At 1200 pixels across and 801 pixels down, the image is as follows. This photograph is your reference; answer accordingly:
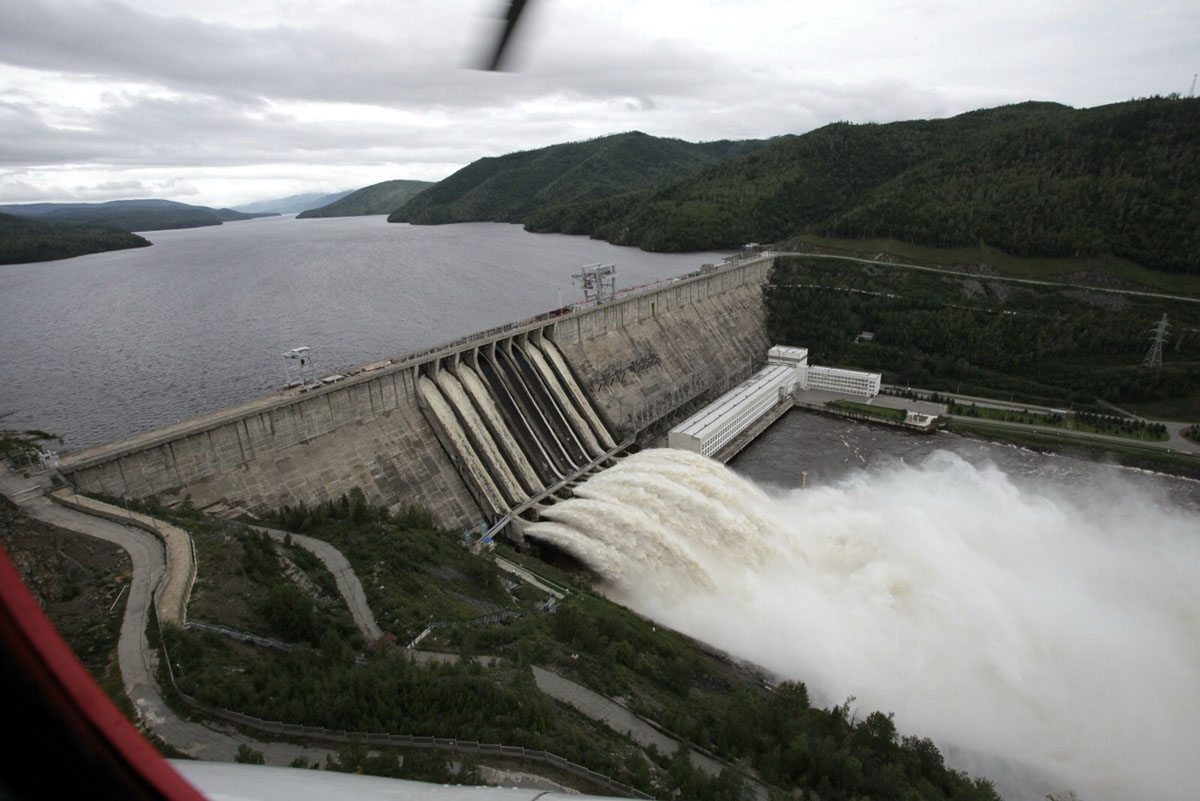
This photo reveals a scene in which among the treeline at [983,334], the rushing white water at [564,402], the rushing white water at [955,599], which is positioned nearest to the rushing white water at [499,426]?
the rushing white water at [955,599]

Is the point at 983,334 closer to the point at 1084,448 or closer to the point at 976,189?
the point at 1084,448

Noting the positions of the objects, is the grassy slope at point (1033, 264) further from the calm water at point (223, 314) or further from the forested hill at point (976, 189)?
the calm water at point (223, 314)

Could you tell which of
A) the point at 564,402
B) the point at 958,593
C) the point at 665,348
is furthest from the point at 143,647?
the point at 665,348

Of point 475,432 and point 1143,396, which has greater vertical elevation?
point 475,432

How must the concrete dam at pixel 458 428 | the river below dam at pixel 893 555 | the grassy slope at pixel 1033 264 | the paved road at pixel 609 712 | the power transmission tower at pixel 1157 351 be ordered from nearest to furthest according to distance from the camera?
the paved road at pixel 609 712 < the river below dam at pixel 893 555 < the concrete dam at pixel 458 428 < the power transmission tower at pixel 1157 351 < the grassy slope at pixel 1033 264

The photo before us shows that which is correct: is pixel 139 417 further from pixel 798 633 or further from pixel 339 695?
pixel 798 633

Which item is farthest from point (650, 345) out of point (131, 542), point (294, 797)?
point (294, 797)
